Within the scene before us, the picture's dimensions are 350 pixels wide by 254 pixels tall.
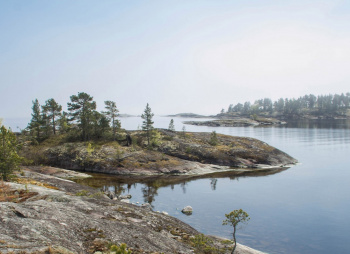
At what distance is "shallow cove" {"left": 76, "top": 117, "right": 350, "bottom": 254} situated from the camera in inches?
1196

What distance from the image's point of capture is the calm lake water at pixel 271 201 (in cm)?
3042

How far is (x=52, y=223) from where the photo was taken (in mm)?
15711

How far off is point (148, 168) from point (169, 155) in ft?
43.0

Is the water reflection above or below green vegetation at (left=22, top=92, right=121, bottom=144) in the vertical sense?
below

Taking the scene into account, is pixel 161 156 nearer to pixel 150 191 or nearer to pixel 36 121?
pixel 150 191

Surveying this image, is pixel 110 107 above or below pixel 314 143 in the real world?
above

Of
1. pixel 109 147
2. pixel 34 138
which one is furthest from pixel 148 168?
pixel 34 138

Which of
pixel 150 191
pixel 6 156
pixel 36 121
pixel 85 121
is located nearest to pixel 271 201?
pixel 150 191

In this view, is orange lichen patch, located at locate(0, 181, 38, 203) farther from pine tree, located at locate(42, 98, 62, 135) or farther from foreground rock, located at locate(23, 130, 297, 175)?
pine tree, located at locate(42, 98, 62, 135)

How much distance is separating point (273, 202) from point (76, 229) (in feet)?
120

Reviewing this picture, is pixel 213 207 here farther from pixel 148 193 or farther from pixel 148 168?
pixel 148 168

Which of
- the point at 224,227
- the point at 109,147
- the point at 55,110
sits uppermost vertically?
the point at 55,110

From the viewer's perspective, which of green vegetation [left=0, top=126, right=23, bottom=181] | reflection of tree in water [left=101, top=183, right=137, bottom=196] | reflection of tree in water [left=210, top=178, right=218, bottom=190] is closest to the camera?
green vegetation [left=0, top=126, right=23, bottom=181]

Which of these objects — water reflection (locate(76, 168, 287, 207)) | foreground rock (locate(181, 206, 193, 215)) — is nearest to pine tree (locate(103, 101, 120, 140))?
water reflection (locate(76, 168, 287, 207))
